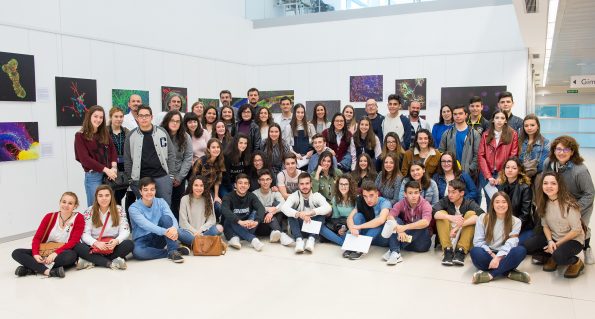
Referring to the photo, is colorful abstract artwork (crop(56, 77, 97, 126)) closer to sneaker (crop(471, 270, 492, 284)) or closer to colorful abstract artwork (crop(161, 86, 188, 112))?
colorful abstract artwork (crop(161, 86, 188, 112))

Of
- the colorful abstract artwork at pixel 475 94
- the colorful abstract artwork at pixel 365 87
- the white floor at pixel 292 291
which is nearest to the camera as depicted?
the white floor at pixel 292 291

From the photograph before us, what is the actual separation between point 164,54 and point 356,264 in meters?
5.81

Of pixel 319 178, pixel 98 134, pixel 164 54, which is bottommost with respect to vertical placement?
pixel 319 178

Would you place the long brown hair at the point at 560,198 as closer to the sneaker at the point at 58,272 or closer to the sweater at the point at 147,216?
the sweater at the point at 147,216

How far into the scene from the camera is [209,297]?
176 inches

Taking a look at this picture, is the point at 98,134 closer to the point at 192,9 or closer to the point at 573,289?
the point at 192,9

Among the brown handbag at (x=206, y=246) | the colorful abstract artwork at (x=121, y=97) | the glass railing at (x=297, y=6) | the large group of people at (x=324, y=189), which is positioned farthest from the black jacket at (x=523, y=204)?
the colorful abstract artwork at (x=121, y=97)

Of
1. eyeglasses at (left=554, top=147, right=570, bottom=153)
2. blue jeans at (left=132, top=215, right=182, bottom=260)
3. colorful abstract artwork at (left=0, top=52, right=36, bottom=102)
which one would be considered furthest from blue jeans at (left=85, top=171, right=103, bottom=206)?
eyeglasses at (left=554, top=147, right=570, bottom=153)

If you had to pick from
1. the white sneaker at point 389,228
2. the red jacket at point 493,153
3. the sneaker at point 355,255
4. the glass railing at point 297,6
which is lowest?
the sneaker at point 355,255

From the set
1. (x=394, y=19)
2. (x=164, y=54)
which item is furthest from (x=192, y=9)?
(x=394, y=19)

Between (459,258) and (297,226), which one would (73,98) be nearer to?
(297,226)

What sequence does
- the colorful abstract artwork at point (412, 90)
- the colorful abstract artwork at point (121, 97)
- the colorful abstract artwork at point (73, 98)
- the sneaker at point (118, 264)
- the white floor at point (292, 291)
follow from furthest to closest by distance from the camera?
the colorful abstract artwork at point (412, 90) → the colorful abstract artwork at point (121, 97) → the colorful abstract artwork at point (73, 98) → the sneaker at point (118, 264) → the white floor at point (292, 291)

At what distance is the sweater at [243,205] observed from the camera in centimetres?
646

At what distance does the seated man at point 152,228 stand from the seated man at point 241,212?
60 centimetres
